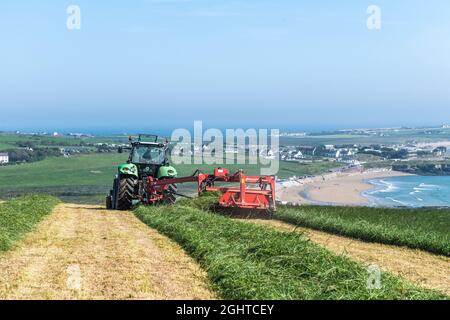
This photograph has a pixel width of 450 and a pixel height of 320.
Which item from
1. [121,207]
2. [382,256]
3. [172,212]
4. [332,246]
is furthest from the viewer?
[121,207]

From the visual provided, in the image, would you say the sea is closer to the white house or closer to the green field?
the green field

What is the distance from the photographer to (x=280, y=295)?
6840mm

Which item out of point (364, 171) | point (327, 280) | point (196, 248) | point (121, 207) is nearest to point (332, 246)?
point (196, 248)

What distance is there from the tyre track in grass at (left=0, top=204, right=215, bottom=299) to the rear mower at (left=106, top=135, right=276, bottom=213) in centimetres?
570

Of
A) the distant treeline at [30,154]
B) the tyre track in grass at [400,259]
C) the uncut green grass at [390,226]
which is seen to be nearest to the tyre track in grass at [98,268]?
the tyre track in grass at [400,259]

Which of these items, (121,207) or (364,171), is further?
(364,171)

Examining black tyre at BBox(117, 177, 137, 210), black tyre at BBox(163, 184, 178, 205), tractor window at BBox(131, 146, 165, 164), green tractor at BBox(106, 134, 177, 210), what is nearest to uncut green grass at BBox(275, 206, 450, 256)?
black tyre at BBox(163, 184, 178, 205)

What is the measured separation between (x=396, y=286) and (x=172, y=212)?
366 inches

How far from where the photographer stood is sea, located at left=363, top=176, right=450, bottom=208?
141 ft

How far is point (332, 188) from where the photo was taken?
2248 inches
